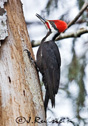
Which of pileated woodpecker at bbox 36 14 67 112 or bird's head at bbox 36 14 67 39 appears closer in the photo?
pileated woodpecker at bbox 36 14 67 112

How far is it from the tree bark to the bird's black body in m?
0.52

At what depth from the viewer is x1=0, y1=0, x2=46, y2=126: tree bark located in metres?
2.15

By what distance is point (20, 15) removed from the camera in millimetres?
2713

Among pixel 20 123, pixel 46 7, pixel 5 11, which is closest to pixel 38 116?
pixel 20 123

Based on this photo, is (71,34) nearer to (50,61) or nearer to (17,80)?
(50,61)

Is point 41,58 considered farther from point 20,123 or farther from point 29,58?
→ point 20,123

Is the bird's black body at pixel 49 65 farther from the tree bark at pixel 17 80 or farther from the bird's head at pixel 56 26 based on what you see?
the tree bark at pixel 17 80

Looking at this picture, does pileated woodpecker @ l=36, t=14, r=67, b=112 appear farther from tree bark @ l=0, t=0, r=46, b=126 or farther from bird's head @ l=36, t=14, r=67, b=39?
tree bark @ l=0, t=0, r=46, b=126

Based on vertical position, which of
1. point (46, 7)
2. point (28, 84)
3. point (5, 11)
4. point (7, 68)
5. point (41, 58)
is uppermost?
point (46, 7)

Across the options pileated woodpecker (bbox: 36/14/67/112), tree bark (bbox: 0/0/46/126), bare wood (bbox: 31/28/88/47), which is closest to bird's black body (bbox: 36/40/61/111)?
pileated woodpecker (bbox: 36/14/67/112)

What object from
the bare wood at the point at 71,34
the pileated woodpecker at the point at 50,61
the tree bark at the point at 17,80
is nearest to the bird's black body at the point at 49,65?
the pileated woodpecker at the point at 50,61

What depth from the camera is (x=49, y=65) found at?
3.23m

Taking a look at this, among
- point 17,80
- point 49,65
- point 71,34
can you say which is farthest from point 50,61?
point 17,80

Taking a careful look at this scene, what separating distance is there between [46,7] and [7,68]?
190 cm
